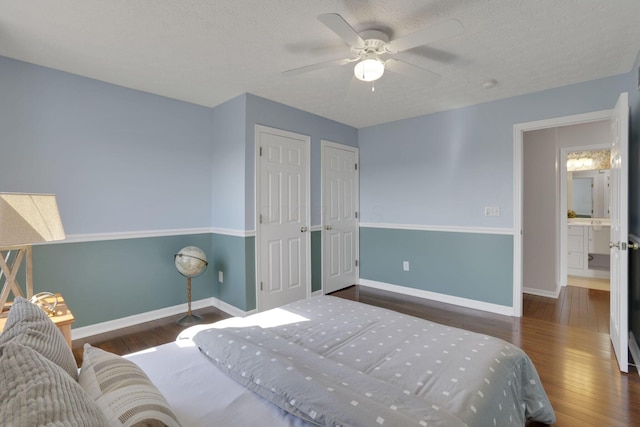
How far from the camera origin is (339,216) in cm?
440

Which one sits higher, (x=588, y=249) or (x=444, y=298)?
(x=588, y=249)

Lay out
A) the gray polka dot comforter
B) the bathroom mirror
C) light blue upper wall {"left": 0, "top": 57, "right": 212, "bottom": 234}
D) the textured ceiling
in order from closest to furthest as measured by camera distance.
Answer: the gray polka dot comforter, the textured ceiling, light blue upper wall {"left": 0, "top": 57, "right": 212, "bottom": 234}, the bathroom mirror

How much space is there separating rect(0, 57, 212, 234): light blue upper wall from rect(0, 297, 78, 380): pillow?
2.03 meters

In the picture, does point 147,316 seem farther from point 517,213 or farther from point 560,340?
point 517,213

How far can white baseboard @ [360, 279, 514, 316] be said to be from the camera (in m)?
3.46

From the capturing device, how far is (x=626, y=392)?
2016mm

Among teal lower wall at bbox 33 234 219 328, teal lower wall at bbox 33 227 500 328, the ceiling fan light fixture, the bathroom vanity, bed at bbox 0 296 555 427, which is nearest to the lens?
bed at bbox 0 296 555 427

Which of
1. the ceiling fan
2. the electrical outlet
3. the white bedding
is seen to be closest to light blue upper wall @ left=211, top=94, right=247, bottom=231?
the ceiling fan

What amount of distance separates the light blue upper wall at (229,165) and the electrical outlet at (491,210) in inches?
109

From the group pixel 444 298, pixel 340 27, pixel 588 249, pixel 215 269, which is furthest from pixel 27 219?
pixel 588 249

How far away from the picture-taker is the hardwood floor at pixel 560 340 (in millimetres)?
1892

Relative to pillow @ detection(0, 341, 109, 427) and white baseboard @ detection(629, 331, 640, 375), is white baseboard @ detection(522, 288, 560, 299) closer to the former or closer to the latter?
white baseboard @ detection(629, 331, 640, 375)

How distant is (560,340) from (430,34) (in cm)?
285

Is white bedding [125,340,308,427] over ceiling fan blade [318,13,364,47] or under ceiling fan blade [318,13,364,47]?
under
